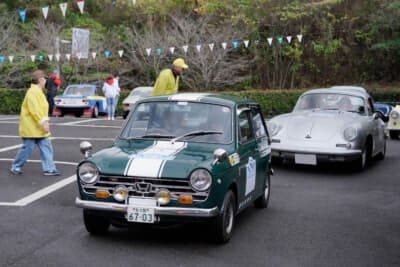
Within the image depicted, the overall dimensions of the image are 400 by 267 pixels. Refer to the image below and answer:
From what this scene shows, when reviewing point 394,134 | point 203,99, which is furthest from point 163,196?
point 394,134

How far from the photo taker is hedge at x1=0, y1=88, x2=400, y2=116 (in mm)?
28250

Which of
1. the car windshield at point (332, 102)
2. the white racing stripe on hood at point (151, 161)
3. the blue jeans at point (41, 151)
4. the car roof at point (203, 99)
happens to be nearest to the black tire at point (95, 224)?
the white racing stripe on hood at point (151, 161)

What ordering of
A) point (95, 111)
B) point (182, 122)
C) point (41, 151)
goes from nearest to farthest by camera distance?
point (182, 122) → point (41, 151) → point (95, 111)

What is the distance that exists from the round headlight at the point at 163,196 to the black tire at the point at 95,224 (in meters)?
0.88

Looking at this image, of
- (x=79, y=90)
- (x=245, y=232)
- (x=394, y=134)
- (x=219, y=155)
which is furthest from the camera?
(x=79, y=90)

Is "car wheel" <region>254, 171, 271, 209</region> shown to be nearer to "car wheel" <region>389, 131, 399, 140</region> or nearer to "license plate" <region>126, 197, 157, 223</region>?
"license plate" <region>126, 197, 157, 223</region>

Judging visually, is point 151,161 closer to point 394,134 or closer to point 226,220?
point 226,220

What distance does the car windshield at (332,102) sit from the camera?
11297mm

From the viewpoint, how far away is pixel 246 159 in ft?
20.2

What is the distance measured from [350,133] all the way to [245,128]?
415cm

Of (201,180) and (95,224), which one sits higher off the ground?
(201,180)

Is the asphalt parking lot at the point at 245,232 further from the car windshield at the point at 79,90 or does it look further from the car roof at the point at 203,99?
the car windshield at the point at 79,90

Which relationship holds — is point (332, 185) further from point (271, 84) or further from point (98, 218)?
point (271, 84)

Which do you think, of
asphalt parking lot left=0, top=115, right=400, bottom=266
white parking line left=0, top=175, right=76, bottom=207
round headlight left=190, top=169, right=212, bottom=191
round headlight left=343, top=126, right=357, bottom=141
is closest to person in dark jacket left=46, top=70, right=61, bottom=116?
asphalt parking lot left=0, top=115, right=400, bottom=266
